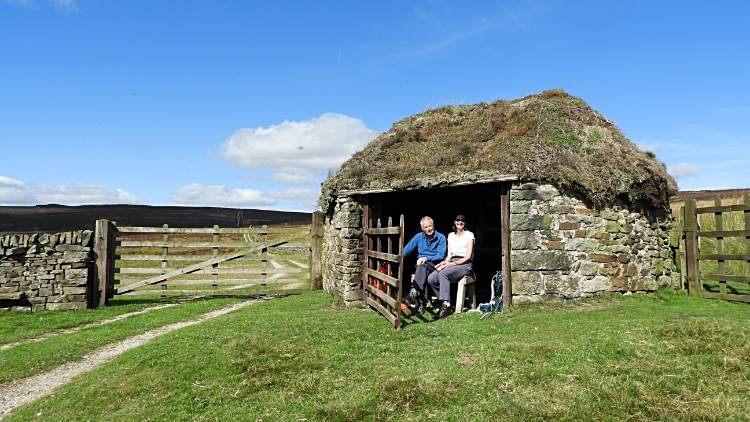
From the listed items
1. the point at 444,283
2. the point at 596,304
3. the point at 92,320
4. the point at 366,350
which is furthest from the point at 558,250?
the point at 92,320

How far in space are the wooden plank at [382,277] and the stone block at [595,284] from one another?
3639 mm

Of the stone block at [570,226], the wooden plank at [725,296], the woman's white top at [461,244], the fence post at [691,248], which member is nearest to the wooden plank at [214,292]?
the woman's white top at [461,244]

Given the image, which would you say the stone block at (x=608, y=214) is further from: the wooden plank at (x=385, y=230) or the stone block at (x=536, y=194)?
the wooden plank at (x=385, y=230)

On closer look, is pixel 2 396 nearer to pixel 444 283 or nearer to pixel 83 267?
pixel 83 267

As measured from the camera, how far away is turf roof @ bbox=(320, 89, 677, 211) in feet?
28.0

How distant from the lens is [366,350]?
6.21 m

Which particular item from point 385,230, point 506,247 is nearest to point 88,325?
point 385,230

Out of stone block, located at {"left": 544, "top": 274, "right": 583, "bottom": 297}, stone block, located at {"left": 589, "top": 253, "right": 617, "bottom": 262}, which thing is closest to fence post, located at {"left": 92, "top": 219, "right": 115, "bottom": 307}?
stone block, located at {"left": 544, "top": 274, "right": 583, "bottom": 297}

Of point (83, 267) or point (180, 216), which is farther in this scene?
point (180, 216)

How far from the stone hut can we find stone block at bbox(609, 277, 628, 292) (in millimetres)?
20

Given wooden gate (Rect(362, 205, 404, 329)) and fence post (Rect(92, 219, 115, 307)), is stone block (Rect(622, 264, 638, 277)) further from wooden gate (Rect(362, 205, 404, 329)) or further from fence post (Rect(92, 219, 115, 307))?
fence post (Rect(92, 219, 115, 307))

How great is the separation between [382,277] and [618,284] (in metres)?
4.62

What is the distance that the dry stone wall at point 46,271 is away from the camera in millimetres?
10375

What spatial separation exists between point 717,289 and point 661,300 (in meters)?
2.00
